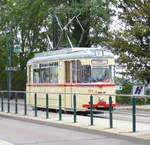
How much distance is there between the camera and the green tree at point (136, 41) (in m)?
34.4

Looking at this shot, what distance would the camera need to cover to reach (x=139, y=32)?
34.2 metres

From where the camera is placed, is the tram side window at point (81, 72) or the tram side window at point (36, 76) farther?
the tram side window at point (36, 76)

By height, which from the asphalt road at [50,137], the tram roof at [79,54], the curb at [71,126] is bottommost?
the asphalt road at [50,137]

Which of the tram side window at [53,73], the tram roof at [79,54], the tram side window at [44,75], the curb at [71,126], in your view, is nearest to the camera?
the curb at [71,126]

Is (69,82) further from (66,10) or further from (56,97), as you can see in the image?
(66,10)

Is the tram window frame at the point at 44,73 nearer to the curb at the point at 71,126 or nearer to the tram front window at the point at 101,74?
the curb at the point at 71,126

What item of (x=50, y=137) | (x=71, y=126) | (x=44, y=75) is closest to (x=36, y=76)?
(x=44, y=75)

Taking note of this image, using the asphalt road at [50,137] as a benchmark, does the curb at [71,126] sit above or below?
above

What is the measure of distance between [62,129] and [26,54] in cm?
3025

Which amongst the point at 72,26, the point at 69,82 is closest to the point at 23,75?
the point at 72,26

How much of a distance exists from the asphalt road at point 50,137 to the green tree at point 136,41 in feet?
58.4

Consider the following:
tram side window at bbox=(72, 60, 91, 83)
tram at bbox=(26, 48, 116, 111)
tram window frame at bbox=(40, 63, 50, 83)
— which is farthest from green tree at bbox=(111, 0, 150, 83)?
tram side window at bbox=(72, 60, 91, 83)

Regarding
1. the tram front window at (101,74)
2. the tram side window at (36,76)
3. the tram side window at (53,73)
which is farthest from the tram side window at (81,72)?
the tram side window at (36,76)

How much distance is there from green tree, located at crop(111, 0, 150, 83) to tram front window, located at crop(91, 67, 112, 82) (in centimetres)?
1043
